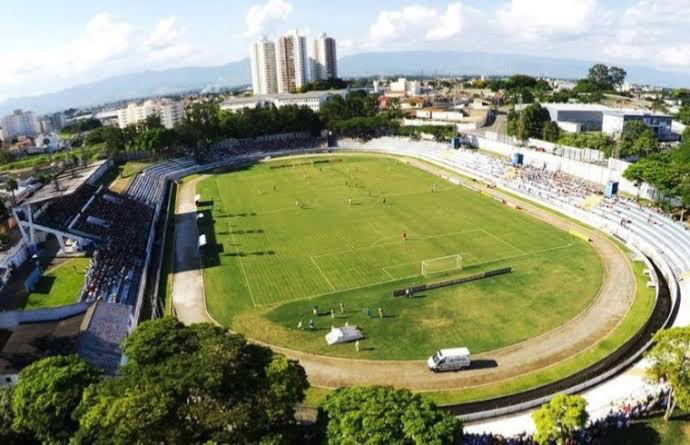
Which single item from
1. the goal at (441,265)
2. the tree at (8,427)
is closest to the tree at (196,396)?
the tree at (8,427)

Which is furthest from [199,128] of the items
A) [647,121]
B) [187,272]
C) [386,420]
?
[386,420]

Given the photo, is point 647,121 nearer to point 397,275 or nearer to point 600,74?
point 397,275

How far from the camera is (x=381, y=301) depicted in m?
37.2

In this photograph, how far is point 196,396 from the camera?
729 inches

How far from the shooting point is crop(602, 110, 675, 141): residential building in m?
92.8

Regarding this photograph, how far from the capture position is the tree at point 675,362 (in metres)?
21.9

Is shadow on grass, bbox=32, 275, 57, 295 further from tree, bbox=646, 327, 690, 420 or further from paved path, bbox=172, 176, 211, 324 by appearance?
tree, bbox=646, 327, 690, 420

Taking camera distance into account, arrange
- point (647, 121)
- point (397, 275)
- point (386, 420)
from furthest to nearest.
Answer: point (647, 121), point (397, 275), point (386, 420)

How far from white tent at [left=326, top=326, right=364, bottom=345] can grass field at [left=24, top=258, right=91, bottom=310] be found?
18.6 metres

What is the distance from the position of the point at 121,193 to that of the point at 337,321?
1722 inches

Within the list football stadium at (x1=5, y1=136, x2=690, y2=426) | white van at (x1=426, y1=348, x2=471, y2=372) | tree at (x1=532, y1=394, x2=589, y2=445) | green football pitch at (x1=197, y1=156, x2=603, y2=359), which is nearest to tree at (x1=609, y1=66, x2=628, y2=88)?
football stadium at (x1=5, y1=136, x2=690, y2=426)

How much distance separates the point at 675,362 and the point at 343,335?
705 inches

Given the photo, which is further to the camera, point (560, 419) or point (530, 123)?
point (530, 123)

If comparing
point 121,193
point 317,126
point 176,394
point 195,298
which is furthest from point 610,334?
point 317,126
